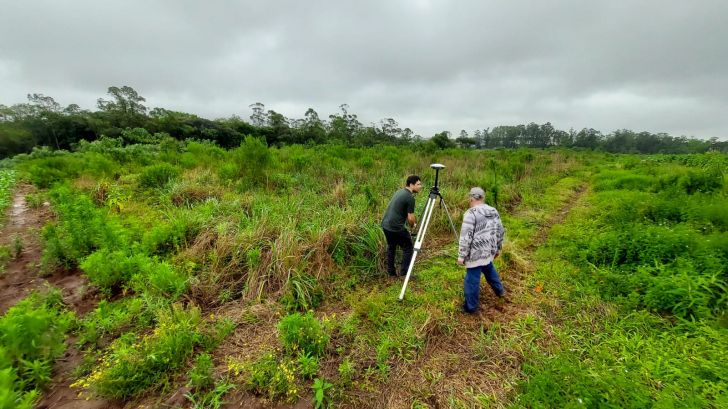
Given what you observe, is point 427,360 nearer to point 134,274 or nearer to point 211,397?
point 211,397

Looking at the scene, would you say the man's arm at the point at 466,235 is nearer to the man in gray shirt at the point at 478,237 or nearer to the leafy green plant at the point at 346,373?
the man in gray shirt at the point at 478,237

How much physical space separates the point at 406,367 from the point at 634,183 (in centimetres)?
1168

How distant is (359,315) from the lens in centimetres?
308

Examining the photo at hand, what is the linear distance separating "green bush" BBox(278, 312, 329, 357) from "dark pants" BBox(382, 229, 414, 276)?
180 cm

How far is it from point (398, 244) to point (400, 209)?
65 centimetres

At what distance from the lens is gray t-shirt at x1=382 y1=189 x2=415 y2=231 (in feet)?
12.1

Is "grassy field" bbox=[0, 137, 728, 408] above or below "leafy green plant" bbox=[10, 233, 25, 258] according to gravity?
below

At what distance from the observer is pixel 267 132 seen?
38.5 m

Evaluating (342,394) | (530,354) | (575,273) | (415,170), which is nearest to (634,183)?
(415,170)

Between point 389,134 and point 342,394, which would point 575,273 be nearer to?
point 342,394

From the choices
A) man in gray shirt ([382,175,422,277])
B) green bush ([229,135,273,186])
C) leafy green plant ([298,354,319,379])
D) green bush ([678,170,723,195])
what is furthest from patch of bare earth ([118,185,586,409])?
green bush ([678,170,723,195])

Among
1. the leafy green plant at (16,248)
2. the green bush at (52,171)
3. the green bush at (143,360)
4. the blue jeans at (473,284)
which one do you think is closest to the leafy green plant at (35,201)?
the green bush at (52,171)

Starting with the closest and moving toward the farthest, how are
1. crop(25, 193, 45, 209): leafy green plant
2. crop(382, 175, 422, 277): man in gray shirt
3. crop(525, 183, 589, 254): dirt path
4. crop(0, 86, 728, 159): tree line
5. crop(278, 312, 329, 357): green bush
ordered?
crop(278, 312, 329, 357): green bush → crop(382, 175, 422, 277): man in gray shirt → crop(525, 183, 589, 254): dirt path → crop(25, 193, 45, 209): leafy green plant → crop(0, 86, 728, 159): tree line

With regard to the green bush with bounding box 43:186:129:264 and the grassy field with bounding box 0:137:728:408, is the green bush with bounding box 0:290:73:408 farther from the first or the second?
the green bush with bounding box 43:186:129:264
